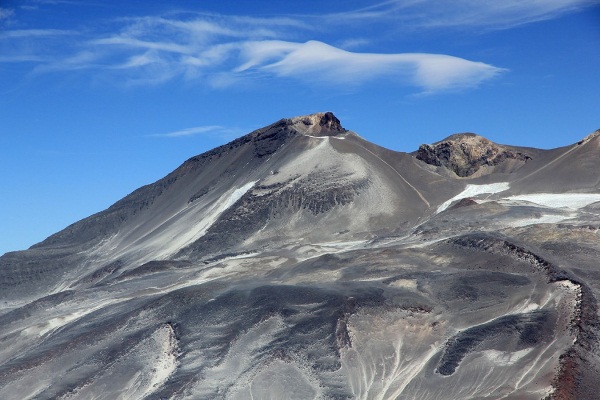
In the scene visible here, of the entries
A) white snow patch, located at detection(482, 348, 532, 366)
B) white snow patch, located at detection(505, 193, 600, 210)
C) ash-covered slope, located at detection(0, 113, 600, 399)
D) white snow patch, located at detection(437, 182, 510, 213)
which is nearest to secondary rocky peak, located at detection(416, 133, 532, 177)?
ash-covered slope, located at detection(0, 113, 600, 399)

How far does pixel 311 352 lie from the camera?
48.1 metres

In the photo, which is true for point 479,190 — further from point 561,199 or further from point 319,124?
point 319,124

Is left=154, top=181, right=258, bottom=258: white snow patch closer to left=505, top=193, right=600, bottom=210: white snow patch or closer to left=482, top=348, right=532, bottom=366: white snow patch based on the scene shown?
left=505, top=193, right=600, bottom=210: white snow patch

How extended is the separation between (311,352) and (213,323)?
721cm

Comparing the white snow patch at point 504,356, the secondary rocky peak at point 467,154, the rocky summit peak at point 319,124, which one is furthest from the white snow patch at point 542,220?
the rocky summit peak at point 319,124

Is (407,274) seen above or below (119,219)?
below

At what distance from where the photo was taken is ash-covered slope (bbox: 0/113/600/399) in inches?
1794

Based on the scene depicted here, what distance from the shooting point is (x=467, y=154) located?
106562 mm

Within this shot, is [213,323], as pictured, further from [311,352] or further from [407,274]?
[407,274]

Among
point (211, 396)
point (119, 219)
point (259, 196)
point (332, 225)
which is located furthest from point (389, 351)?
point (119, 219)

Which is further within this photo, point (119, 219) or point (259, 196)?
point (119, 219)

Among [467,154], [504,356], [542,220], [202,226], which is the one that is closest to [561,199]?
[542,220]

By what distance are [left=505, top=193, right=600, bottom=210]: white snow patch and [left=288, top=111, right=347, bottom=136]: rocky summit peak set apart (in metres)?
27.0

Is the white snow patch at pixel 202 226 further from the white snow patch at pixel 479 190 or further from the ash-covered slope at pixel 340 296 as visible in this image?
the white snow patch at pixel 479 190
